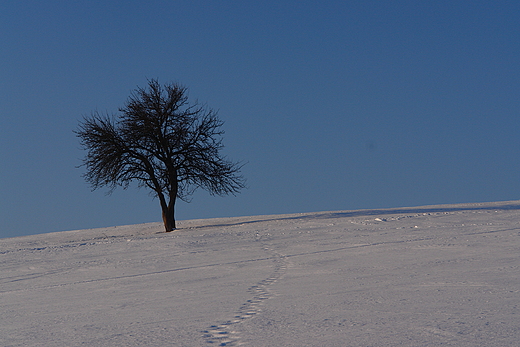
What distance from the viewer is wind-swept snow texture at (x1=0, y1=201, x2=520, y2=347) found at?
458 centimetres

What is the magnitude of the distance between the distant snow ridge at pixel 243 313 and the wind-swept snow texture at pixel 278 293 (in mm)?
16

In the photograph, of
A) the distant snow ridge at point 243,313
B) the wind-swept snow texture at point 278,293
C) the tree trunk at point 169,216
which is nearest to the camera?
the distant snow ridge at point 243,313

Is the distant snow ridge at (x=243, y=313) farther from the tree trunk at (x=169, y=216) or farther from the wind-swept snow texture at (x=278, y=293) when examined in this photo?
the tree trunk at (x=169, y=216)

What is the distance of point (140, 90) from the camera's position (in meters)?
24.1

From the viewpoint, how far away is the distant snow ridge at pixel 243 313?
4360 millimetres

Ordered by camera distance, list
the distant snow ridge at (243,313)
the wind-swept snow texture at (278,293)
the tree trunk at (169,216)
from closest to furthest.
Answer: the distant snow ridge at (243,313) → the wind-swept snow texture at (278,293) → the tree trunk at (169,216)

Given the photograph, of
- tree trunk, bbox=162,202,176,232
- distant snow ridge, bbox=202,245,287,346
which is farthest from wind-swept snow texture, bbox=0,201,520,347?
tree trunk, bbox=162,202,176,232

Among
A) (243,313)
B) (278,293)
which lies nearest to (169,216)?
(278,293)

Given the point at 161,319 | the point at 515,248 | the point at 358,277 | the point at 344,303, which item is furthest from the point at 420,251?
the point at 161,319

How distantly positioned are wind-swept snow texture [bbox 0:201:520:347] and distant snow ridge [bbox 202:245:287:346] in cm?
2

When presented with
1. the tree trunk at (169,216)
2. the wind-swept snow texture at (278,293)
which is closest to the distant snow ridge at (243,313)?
the wind-swept snow texture at (278,293)

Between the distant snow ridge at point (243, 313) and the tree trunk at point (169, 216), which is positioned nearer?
the distant snow ridge at point (243, 313)

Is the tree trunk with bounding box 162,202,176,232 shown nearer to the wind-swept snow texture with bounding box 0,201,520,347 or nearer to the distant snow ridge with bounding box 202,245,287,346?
the wind-swept snow texture with bounding box 0,201,520,347

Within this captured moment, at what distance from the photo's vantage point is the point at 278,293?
6605 mm
